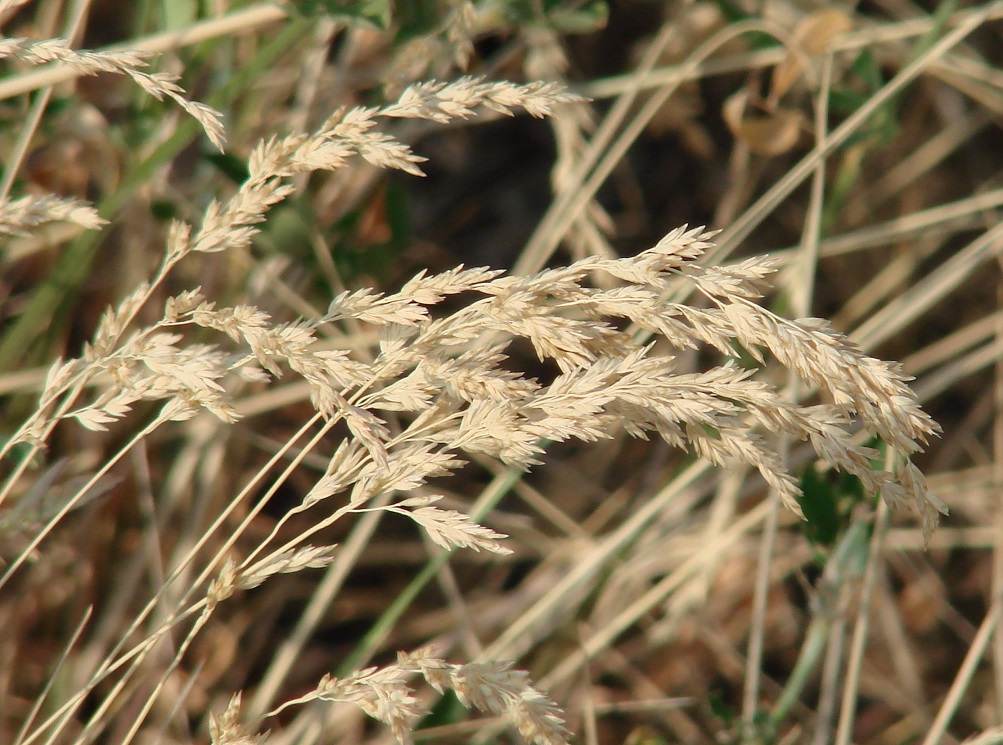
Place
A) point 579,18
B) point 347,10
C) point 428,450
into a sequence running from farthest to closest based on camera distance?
point 579,18, point 347,10, point 428,450

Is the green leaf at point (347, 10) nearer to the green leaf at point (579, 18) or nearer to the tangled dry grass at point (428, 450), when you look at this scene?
the tangled dry grass at point (428, 450)

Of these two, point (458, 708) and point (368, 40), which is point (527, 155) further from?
point (458, 708)

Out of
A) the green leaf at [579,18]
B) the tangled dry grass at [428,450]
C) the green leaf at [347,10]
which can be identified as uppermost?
the green leaf at [579,18]

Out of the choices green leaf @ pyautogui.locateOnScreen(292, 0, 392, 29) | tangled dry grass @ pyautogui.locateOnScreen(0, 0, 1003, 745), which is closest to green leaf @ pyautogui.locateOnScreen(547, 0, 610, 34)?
tangled dry grass @ pyautogui.locateOnScreen(0, 0, 1003, 745)

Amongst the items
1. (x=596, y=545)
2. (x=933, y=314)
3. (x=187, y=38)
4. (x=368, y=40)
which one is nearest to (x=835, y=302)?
(x=933, y=314)

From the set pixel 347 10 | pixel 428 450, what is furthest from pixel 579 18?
pixel 428 450

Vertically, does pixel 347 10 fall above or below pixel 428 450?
above

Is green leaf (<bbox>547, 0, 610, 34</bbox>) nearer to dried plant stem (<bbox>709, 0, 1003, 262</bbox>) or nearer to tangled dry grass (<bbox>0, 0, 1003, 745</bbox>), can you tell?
tangled dry grass (<bbox>0, 0, 1003, 745</bbox>)

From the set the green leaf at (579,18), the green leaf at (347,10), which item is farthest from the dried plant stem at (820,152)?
the green leaf at (347,10)

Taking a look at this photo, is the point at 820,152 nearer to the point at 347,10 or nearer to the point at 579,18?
the point at 579,18
